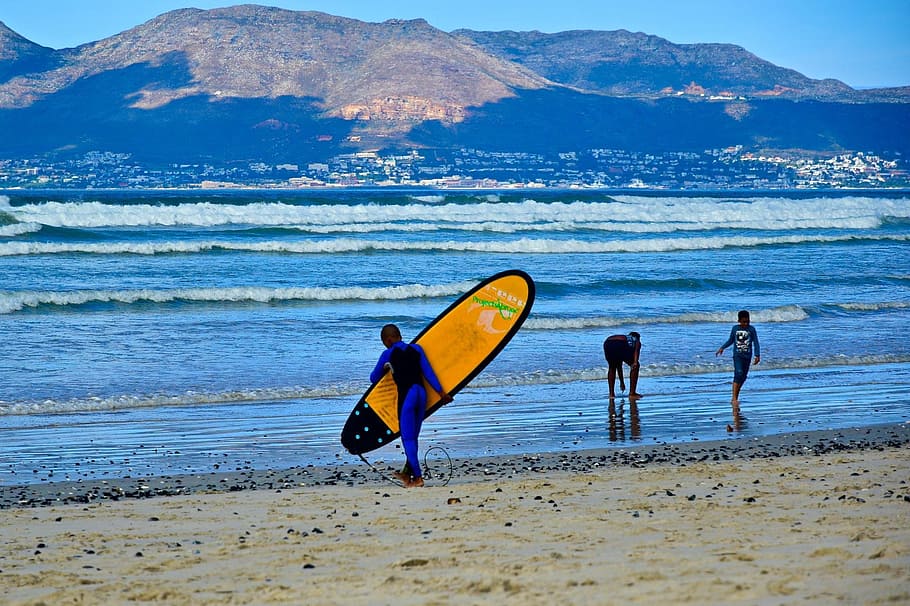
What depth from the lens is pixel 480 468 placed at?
805 centimetres

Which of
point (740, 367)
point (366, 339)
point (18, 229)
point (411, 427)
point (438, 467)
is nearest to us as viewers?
point (411, 427)

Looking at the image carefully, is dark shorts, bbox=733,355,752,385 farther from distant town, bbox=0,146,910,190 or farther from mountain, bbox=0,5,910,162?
mountain, bbox=0,5,910,162

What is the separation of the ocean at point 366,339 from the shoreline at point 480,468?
29 cm

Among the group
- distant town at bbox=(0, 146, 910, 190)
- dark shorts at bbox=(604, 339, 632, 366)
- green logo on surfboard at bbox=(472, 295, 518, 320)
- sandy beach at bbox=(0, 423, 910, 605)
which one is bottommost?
sandy beach at bbox=(0, 423, 910, 605)

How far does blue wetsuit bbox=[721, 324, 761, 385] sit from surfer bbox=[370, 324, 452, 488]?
4.70 metres

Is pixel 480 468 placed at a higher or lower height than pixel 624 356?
lower

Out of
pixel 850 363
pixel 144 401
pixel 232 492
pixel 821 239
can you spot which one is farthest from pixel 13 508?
pixel 821 239

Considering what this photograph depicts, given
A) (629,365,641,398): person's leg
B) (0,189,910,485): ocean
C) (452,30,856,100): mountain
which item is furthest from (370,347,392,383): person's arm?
(452,30,856,100): mountain

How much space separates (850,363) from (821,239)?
26.8 meters

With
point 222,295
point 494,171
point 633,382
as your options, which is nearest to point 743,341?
point 633,382

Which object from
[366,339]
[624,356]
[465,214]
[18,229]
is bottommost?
[366,339]

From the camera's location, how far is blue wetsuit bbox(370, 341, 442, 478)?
741cm

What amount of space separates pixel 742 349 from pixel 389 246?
2264 centimetres

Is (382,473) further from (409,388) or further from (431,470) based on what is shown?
(409,388)
